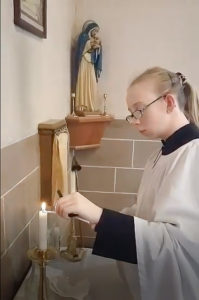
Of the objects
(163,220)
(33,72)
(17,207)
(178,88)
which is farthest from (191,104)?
(17,207)

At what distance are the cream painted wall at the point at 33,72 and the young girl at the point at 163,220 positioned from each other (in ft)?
0.84

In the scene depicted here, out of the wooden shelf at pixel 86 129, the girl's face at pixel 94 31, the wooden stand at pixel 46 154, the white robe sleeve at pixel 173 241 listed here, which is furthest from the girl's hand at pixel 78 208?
the girl's face at pixel 94 31

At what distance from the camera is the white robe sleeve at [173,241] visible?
2.57 ft

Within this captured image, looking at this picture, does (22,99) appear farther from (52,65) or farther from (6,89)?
(52,65)

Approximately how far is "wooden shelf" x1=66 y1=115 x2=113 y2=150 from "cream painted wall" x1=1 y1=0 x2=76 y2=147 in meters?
0.07

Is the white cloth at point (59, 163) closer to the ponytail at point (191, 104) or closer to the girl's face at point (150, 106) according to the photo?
the girl's face at point (150, 106)

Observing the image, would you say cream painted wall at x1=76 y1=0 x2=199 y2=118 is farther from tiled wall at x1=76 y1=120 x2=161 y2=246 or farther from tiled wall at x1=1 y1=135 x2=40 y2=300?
tiled wall at x1=1 y1=135 x2=40 y2=300

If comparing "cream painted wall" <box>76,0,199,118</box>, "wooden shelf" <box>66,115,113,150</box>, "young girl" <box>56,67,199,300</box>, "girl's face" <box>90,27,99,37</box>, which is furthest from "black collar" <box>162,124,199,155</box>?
"girl's face" <box>90,27,99,37</box>

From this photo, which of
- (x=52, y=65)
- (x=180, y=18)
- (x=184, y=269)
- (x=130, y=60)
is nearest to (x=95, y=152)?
(x=130, y=60)

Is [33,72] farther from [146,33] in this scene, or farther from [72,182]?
[146,33]

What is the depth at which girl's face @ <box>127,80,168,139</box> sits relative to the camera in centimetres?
89

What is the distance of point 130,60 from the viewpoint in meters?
1.54

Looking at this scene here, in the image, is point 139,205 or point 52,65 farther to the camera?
point 52,65

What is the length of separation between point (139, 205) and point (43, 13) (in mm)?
660
